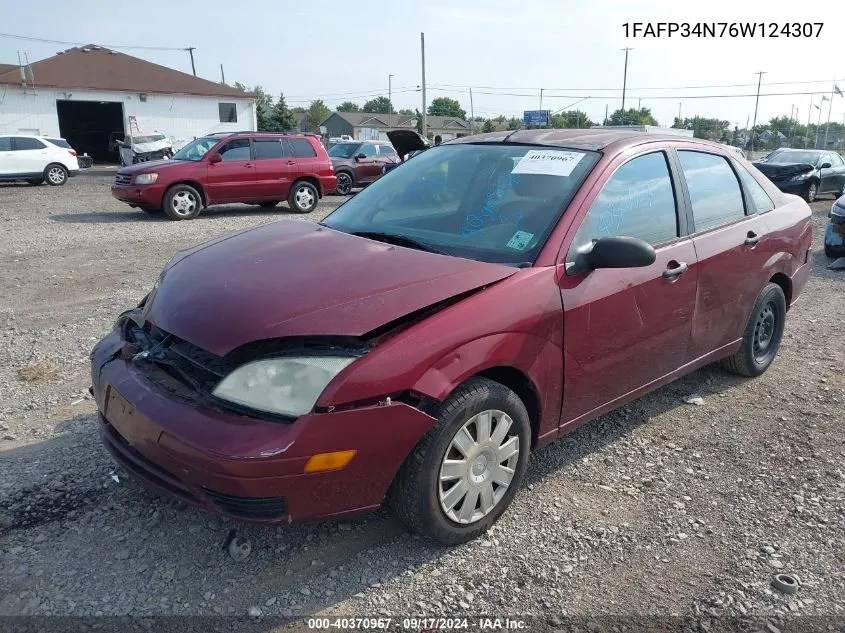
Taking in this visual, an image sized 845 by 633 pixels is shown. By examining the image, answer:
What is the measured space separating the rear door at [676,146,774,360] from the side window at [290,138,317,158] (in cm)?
1149

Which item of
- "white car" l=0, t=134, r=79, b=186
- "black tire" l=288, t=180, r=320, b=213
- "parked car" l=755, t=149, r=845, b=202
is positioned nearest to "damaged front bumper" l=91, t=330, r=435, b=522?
"black tire" l=288, t=180, r=320, b=213

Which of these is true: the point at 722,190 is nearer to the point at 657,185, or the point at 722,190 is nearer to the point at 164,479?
the point at 657,185

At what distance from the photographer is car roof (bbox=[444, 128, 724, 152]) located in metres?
3.63

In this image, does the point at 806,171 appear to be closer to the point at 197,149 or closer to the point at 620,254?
the point at 197,149

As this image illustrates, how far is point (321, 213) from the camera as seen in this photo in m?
15.4

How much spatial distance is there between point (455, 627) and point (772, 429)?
267 centimetres

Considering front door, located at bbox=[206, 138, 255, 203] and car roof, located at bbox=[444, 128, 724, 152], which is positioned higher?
car roof, located at bbox=[444, 128, 724, 152]

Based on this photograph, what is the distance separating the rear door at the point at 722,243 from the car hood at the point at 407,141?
2227mm

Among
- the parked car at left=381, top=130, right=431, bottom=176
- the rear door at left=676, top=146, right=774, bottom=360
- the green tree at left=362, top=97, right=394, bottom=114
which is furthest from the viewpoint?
the green tree at left=362, top=97, right=394, bottom=114

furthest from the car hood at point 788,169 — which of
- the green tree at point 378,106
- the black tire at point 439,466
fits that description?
the green tree at point 378,106

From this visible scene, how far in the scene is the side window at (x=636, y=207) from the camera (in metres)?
3.30

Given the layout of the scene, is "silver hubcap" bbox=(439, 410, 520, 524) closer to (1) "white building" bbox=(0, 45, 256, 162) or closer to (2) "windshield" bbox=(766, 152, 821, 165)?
(2) "windshield" bbox=(766, 152, 821, 165)

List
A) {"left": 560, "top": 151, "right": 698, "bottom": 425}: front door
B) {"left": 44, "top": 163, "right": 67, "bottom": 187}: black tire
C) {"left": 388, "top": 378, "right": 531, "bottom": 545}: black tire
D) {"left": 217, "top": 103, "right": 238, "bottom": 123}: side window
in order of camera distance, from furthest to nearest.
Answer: {"left": 217, "top": 103, "right": 238, "bottom": 123}: side window, {"left": 44, "top": 163, "right": 67, "bottom": 187}: black tire, {"left": 560, "top": 151, "right": 698, "bottom": 425}: front door, {"left": 388, "top": 378, "right": 531, "bottom": 545}: black tire

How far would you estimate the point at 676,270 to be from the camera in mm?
3621
